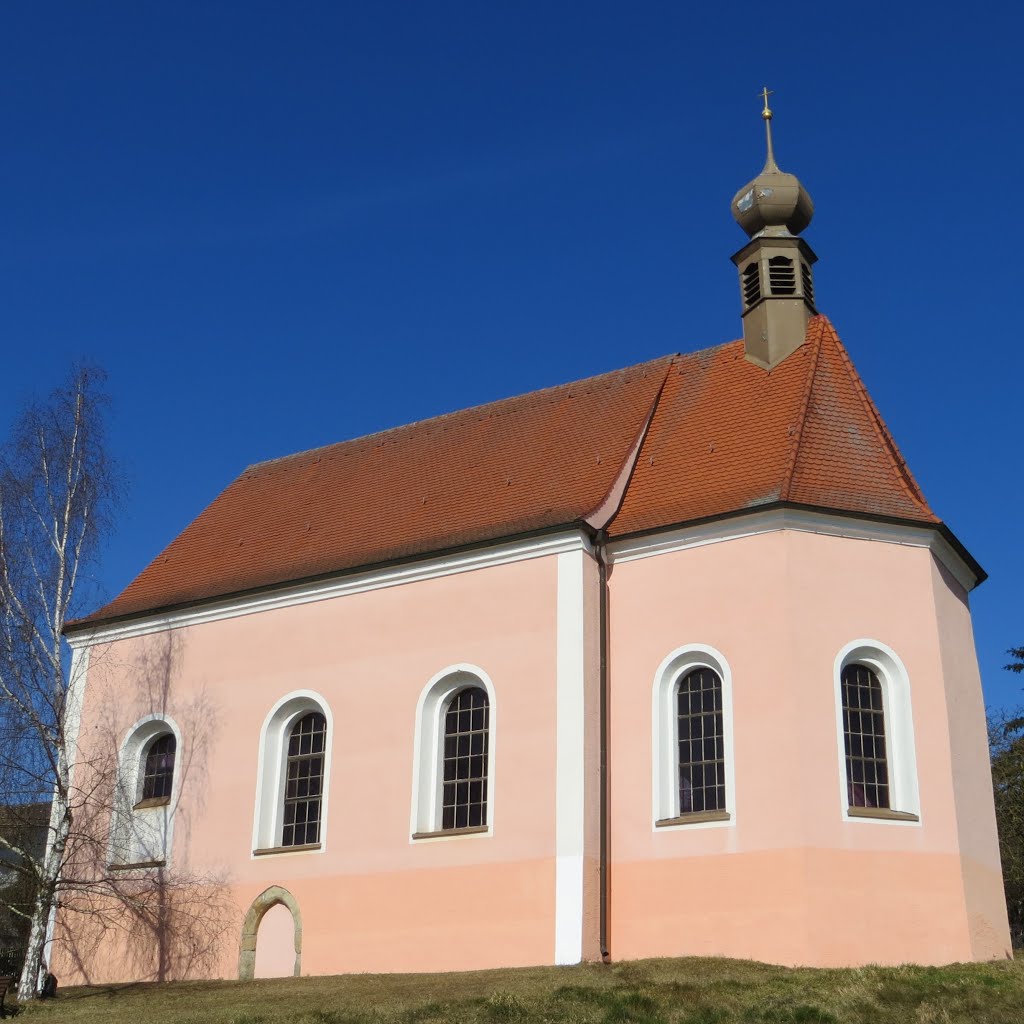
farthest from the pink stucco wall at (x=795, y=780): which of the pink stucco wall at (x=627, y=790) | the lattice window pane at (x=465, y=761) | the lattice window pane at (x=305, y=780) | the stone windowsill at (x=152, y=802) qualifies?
the stone windowsill at (x=152, y=802)

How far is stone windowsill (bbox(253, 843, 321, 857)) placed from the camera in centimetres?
1894

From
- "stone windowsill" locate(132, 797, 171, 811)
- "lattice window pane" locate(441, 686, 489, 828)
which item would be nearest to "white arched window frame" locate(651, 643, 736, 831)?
"lattice window pane" locate(441, 686, 489, 828)

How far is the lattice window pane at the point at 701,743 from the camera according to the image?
16828mm

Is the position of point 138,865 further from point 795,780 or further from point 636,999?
point 795,780

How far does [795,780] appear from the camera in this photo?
16.0m

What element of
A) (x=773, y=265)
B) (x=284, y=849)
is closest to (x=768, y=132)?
(x=773, y=265)

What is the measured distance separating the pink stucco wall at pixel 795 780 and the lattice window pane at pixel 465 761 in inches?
79.4

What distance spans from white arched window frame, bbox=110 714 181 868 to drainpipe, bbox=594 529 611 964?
24.3 feet

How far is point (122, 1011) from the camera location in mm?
16016

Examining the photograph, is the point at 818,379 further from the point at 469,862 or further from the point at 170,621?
the point at 170,621

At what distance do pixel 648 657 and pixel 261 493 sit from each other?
10.1 metres

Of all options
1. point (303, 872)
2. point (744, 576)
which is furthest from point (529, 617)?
point (303, 872)

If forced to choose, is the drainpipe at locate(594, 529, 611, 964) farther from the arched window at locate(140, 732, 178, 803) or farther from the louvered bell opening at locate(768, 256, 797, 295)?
the arched window at locate(140, 732, 178, 803)

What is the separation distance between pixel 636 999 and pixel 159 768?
11154 mm
